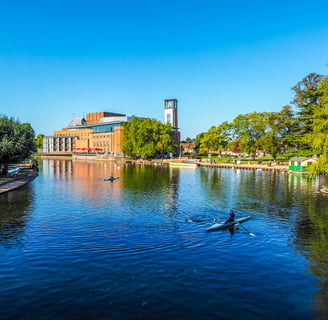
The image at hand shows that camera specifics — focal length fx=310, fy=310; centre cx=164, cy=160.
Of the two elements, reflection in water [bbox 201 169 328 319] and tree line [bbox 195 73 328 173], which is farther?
tree line [bbox 195 73 328 173]

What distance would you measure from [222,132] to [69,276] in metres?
133

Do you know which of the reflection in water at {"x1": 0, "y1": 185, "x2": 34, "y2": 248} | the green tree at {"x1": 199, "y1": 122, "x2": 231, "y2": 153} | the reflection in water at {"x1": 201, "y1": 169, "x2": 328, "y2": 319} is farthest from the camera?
the green tree at {"x1": 199, "y1": 122, "x2": 231, "y2": 153}

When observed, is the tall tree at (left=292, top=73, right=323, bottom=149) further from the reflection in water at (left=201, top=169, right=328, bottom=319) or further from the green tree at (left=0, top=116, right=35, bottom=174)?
the green tree at (left=0, top=116, right=35, bottom=174)

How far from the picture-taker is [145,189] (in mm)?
56531

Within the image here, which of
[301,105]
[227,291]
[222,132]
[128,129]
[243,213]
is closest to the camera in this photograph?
[227,291]

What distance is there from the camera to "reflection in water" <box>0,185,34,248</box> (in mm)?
24953

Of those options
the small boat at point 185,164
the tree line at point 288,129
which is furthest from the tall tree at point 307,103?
the small boat at point 185,164

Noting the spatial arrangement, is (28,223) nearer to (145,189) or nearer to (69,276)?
(69,276)

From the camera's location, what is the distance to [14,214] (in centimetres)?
3356

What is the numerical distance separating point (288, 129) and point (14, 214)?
97818mm

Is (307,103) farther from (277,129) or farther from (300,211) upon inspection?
(300,211)

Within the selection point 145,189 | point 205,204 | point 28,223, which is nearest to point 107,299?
point 28,223

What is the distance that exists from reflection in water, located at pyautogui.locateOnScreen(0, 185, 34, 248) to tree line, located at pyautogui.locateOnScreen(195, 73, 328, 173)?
38654mm

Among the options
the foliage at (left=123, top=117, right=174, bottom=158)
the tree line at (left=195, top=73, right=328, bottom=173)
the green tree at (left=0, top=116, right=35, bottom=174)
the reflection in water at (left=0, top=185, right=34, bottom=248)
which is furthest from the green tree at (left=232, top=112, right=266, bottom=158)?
the reflection in water at (left=0, top=185, right=34, bottom=248)
